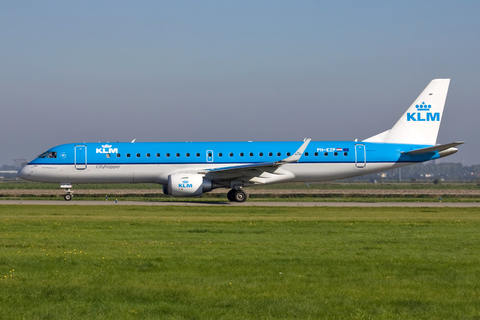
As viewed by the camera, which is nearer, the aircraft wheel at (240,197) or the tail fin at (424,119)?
the aircraft wheel at (240,197)

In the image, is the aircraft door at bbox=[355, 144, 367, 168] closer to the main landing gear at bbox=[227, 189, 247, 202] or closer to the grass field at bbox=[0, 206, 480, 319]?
the main landing gear at bbox=[227, 189, 247, 202]

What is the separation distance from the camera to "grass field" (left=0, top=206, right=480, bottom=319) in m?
8.44

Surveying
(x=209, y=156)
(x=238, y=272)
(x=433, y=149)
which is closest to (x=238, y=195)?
(x=209, y=156)

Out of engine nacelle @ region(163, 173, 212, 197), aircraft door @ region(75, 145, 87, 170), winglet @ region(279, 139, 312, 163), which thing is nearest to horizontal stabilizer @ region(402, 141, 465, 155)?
winglet @ region(279, 139, 312, 163)

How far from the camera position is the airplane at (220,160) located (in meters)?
36.2

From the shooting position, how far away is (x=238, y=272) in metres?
10.9

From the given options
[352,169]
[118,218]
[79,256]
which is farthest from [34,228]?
[352,169]

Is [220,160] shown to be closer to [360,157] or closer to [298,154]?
[298,154]

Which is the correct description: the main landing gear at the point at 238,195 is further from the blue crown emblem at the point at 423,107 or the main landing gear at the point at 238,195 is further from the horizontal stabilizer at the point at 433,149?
the blue crown emblem at the point at 423,107

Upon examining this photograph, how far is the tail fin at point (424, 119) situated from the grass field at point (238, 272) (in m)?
20.2

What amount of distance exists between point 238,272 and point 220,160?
2552 centimetres

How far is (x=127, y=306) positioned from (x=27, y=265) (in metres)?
4.03

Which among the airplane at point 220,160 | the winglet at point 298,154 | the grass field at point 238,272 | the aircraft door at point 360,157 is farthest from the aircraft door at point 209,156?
the grass field at point 238,272

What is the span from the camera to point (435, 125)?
39000mm
